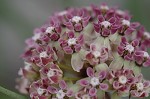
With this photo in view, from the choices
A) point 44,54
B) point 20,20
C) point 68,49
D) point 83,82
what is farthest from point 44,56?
point 20,20

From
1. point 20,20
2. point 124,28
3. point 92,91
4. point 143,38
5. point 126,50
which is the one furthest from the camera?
point 20,20

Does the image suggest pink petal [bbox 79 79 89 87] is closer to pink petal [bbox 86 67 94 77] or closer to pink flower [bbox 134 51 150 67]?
pink petal [bbox 86 67 94 77]

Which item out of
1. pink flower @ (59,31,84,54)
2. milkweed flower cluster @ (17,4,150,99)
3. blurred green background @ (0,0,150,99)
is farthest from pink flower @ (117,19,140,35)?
blurred green background @ (0,0,150,99)

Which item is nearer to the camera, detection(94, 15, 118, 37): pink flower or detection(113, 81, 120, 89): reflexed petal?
detection(113, 81, 120, 89): reflexed petal

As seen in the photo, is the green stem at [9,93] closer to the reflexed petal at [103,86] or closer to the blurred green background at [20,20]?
the reflexed petal at [103,86]

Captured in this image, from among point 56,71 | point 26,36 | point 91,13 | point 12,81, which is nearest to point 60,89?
point 56,71

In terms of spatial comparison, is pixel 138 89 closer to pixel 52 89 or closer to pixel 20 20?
pixel 52 89

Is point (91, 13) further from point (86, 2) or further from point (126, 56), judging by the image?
point (86, 2)
